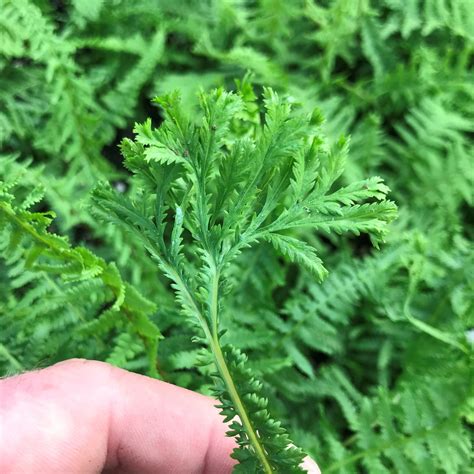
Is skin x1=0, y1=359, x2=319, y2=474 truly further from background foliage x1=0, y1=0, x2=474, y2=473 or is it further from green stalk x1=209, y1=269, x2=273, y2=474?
green stalk x1=209, y1=269, x2=273, y2=474

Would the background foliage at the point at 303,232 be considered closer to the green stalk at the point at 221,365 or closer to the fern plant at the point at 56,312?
the fern plant at the point at 56,312

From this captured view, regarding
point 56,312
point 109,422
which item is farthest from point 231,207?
point 56,312

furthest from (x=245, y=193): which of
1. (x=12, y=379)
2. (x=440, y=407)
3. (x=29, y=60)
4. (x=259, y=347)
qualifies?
(x=29, y=60)

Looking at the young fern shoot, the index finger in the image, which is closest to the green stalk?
the young fern shoot

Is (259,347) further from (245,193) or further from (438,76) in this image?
(438,76)

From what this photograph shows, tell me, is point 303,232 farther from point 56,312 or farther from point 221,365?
point 221,365
